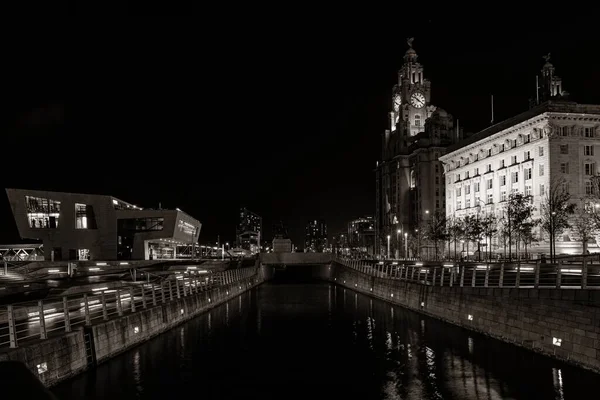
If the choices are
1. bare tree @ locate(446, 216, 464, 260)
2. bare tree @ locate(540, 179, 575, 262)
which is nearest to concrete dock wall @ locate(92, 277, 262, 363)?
bare tree @ locate(540, 179, 575, 262)

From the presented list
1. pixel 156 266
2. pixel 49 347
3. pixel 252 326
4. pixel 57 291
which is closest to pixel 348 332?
pixel 252 326

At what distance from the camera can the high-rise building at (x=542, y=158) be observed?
91.4m

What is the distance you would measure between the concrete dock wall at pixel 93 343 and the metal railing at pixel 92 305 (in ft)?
1.43

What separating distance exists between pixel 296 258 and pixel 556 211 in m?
45.2

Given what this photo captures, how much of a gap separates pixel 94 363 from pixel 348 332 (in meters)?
18.9

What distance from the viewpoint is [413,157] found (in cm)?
17475

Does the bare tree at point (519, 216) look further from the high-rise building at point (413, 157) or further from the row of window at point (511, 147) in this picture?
the high-rise building at point (413, 157)

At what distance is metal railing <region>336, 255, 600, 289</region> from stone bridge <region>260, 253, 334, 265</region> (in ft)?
70.2

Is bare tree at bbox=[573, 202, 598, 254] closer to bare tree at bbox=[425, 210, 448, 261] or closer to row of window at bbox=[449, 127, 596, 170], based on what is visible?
row of window at bbox=[449, 127, 596, 170]

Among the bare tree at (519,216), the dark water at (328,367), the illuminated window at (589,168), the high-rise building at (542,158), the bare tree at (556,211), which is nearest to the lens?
the dark water at (328,367)

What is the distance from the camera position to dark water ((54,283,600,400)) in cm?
2123

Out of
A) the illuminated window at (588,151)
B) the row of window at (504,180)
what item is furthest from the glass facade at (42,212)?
the illuminated window at (588,151)

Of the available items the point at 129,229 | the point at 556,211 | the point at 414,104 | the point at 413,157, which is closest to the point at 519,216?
the point at 556,211

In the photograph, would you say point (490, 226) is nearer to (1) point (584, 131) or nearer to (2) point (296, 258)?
(1) point (584, 131)
